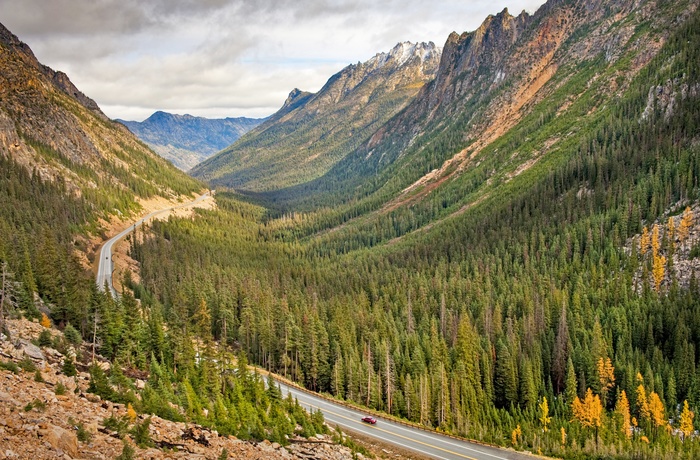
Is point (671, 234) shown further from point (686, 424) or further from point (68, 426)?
point (68, 426)

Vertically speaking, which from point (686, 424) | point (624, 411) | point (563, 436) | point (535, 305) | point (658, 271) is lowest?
point (686, 424)

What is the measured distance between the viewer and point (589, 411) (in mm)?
76000

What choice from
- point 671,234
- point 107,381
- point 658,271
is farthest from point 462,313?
point 107,381

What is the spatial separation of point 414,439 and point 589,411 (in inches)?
1331

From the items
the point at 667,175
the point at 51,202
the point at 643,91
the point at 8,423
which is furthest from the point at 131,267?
the point at 643,91

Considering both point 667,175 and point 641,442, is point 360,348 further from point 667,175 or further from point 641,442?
point 667,175

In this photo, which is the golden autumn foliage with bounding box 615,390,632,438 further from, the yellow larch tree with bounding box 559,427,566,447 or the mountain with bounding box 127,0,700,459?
the yellow larch tree with bounding box 559,427,566,447

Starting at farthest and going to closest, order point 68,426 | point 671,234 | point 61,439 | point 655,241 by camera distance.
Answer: point 655,241, point 671,234, point 68,426, point 61,439

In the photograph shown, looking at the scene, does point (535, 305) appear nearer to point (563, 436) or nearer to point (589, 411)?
point (589, 411)

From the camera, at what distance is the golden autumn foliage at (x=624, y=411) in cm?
7294

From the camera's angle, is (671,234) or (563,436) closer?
(563,436)

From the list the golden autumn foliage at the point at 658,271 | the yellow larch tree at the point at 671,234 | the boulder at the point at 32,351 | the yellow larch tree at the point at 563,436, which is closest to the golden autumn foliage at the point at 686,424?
the yellow larch tree at the point at 563,436

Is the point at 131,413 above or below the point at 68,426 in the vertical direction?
below

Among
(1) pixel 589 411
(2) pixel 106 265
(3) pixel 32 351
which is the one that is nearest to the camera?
(3) pixel 32 351
